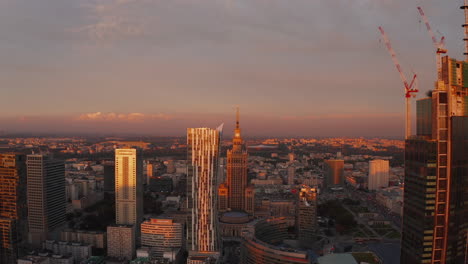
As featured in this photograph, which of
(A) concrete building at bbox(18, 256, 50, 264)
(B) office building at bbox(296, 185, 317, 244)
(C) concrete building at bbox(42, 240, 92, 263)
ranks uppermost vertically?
(B) office building at bbox(296, 185, 317, 244)

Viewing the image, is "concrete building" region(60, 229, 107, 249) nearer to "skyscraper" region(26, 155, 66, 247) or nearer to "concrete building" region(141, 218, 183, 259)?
"skyscraper" region(26, 155, 66, 247)

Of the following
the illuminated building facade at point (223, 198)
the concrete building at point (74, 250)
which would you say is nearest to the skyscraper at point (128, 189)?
the concrete building at point (74, 250)

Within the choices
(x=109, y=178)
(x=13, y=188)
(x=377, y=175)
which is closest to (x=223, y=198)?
(x=109, y=178)

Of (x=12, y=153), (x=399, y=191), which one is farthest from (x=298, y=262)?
(x=399, y=191)

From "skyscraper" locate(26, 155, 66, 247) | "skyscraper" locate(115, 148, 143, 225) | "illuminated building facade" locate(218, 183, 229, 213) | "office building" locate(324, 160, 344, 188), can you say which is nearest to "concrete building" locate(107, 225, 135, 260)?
"skyscraper" locate(115, 148, 143, 225)

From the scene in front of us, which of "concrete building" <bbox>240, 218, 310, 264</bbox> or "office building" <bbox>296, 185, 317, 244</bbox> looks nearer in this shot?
"concrete building" <bbox>240, 218, 310, 264</bbox>

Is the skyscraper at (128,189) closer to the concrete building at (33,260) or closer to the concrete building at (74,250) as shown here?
the concrete building at (74,250)
